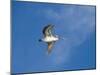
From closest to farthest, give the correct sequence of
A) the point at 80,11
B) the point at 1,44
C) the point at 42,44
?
the point at 1,44
the point at 42,44
the point at 80,11

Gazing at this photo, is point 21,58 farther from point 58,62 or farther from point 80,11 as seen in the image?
point 80,11

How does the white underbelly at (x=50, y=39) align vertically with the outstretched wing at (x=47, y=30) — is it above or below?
below

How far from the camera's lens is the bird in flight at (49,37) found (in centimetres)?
195

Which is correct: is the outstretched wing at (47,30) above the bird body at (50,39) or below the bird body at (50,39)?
above

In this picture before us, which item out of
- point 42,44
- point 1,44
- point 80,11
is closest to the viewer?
point 1,44

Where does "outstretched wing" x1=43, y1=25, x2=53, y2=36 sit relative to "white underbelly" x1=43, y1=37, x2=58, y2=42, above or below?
above

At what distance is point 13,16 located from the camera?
185 cm

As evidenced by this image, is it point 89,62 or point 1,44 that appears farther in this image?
point 89,62

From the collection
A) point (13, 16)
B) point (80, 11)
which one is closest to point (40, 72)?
point (13, 16)

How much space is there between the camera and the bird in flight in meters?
1.95

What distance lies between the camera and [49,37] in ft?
6.48

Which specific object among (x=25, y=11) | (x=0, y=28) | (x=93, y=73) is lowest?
(x=93, y=73)

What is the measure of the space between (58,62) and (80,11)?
506 mm

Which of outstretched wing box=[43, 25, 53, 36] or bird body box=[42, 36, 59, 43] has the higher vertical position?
outstretched wing box=[43, 25, 53, 36]
